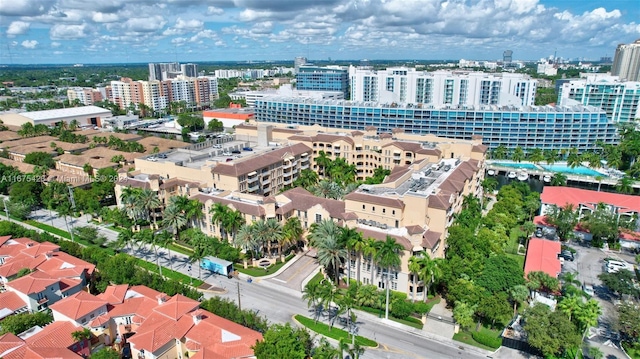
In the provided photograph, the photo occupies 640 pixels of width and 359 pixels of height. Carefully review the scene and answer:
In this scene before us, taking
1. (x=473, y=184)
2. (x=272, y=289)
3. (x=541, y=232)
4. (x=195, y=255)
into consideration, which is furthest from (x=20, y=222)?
(x=541, y=232)

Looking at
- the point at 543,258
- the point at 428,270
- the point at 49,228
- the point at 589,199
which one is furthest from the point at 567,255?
the point at 49,228

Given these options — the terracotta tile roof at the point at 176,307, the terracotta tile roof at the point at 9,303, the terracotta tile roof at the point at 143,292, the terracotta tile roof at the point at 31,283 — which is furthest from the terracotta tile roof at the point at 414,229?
the terracotta tile roof at the point at 9,303

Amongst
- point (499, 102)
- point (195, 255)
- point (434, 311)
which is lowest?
point (434, 311)

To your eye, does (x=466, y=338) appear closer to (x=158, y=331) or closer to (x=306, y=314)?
(x=306, y=314)

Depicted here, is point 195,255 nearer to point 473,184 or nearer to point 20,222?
point 20,222

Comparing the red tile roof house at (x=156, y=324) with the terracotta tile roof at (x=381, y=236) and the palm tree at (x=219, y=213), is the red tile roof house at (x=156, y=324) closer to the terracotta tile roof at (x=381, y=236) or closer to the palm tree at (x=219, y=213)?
the palm tree at (x=219, y=213)

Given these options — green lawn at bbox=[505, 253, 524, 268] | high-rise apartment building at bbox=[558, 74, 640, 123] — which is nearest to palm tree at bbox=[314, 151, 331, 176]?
green lawn at bbox=[505, 253, 524, 268]

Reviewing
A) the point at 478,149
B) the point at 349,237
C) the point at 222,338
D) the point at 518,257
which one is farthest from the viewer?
the point at 478,149
